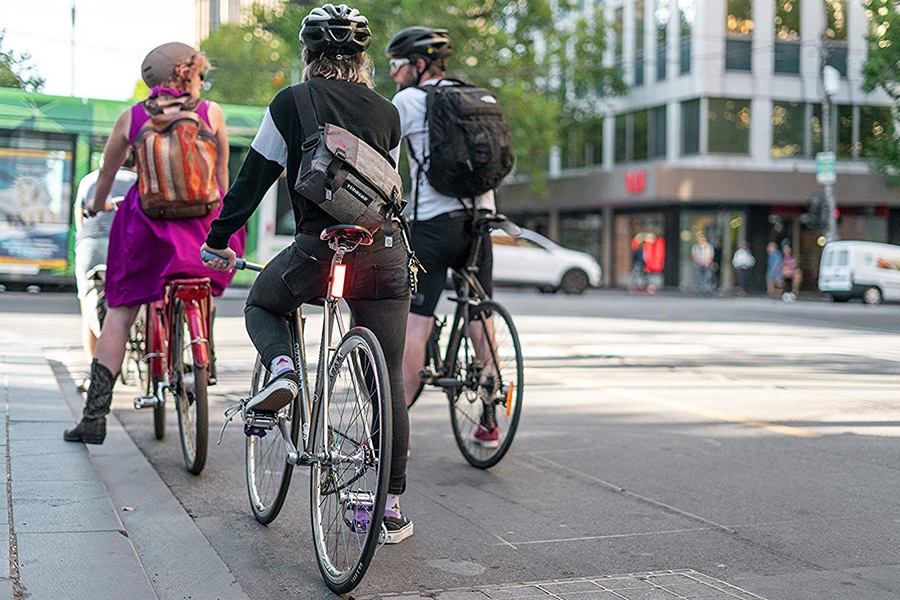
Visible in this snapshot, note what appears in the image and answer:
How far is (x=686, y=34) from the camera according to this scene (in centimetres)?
3938

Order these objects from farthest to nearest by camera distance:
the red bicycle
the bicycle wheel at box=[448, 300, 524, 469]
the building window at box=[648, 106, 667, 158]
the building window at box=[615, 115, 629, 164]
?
the building window at box=[615, 115, 629, 164] → the building window at box=[648, 106, 667, 158] → the bicycle wheel at box=[448, 300, 524, 469] → the red bicycle

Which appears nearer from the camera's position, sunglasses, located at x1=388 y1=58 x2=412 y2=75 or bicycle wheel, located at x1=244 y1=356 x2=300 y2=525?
bicycle wheel, located at x1=244 y1=356 x2=300 y2=525

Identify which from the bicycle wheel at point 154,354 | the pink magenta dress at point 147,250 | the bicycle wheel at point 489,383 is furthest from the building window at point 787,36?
the pink magenta dress at point 147,250

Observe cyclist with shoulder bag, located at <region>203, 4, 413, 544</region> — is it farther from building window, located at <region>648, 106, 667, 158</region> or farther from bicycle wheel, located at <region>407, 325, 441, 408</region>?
building window, located at <region>648, 106, 667, 158</region>

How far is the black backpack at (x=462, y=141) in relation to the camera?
575 cm

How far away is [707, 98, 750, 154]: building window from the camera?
39.1m

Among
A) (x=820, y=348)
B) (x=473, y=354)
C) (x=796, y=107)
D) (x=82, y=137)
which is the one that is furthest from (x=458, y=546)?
(x=796, y=107)

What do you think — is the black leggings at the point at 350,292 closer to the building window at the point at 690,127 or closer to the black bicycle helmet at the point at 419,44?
the black bicycle helmet at the point at 419,44

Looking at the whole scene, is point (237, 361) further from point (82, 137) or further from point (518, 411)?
point (82, 137)

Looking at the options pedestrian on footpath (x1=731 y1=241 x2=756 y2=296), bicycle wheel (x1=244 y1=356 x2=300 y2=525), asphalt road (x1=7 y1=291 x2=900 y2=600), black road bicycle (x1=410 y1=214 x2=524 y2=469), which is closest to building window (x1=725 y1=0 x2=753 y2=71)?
pedestrian on footpath (x1=731 y1=241 x2=756 y2=296)

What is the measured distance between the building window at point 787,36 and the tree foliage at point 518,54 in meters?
5.71

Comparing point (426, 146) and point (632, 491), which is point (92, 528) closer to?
point (632, 491)

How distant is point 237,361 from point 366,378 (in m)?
7.04

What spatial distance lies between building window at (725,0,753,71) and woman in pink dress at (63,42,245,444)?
35.2 metres
